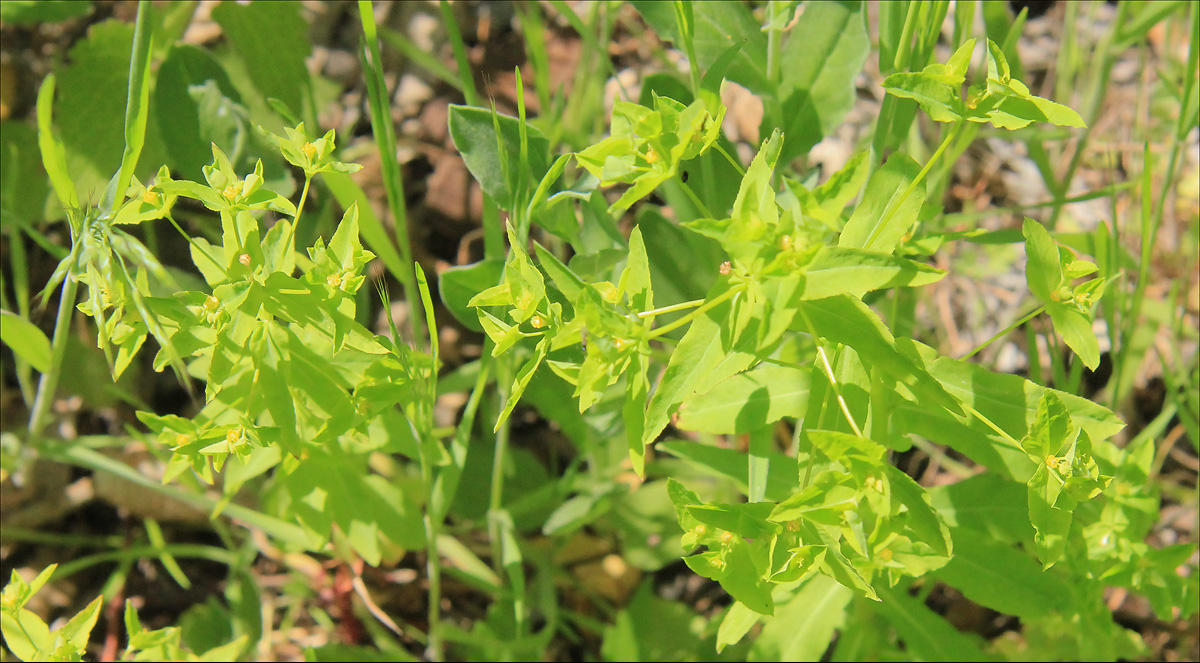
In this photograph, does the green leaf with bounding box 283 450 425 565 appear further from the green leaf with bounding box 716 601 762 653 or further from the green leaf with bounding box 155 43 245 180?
the green leaf with bounding box 155 43 245 180

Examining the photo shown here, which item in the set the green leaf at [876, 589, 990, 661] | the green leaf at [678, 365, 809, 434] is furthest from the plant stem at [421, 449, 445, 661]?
the green leaf at [876, 589, 990, 661]

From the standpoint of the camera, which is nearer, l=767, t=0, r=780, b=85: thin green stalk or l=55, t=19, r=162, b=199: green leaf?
l=767, t=0, r=780, b=85: thin green stalk

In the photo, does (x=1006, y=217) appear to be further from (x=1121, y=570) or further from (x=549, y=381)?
(x=549, y=381)

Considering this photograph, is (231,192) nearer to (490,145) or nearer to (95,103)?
(490,145)

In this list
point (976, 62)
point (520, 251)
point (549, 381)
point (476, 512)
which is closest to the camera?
point (520, 251)

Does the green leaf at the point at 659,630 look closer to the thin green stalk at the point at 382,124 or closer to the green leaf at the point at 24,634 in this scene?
the thin green stalk at the point at 382,124

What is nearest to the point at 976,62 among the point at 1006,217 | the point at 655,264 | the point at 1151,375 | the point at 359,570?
the point at 1006,217

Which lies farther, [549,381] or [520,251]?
[549,381]
